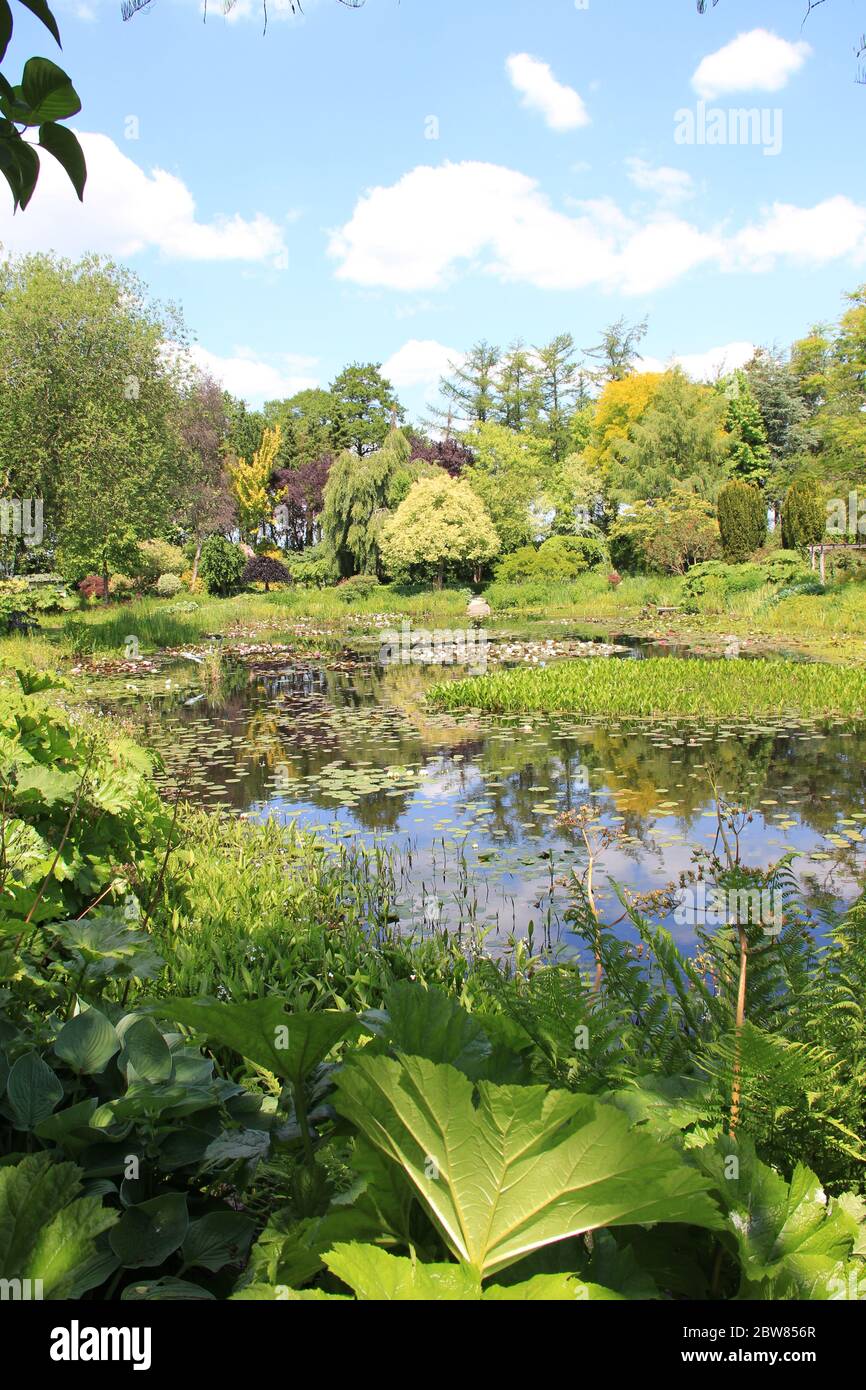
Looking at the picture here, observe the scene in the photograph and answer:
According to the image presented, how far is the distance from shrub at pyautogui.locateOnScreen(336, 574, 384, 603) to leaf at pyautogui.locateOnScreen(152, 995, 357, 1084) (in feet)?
104

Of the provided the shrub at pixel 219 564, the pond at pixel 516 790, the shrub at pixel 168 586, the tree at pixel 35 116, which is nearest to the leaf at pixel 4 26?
the tree at pixel 35 116

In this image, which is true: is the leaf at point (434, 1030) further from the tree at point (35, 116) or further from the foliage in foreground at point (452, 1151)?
the tree at point (35, 116)

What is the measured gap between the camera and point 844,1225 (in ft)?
A: 2.48

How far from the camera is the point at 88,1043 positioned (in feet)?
3.54

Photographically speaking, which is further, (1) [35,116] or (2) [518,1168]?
(1) [35,116]

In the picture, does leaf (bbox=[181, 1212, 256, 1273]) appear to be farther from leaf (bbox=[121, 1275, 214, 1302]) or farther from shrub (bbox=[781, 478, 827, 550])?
shrub (bbox=[781, 478, 827, 550])

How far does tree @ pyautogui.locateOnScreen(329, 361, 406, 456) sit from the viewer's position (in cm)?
4800

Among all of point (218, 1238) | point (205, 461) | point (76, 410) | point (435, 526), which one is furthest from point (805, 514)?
point (218, 1238)

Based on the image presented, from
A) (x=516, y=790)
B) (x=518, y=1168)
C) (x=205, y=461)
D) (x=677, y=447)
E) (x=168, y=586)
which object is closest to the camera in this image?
(x=518, y=1168)

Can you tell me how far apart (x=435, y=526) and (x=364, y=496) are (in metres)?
4.29

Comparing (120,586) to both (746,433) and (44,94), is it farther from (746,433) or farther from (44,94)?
(44,94)
